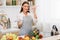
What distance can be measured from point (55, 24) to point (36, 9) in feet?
1.67

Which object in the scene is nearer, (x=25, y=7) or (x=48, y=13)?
(x=25, y=7)

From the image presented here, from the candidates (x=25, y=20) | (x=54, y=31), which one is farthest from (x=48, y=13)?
(x=25, y=20)

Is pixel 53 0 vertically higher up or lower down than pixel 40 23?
higher up

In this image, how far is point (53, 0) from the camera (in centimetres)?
274

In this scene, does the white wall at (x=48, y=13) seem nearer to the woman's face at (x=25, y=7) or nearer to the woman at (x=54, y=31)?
the woman at (x=54, y=31)

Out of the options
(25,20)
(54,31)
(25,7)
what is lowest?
(54,31)

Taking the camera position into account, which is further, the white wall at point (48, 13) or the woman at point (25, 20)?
the white wall at point (48, 13)

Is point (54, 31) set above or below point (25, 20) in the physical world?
below

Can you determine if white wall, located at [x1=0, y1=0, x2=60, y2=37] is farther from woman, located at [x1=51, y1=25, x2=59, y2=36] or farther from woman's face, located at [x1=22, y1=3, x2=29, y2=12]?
woman's face, located at [x1=22, y1=3, x2=29, y2=12]

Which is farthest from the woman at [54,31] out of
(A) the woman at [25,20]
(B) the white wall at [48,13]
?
(A) the woman at [25,20]

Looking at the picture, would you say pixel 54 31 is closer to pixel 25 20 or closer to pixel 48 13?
pixel 48 13

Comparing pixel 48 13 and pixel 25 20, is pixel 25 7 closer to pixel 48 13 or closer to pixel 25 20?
pixel 25 20

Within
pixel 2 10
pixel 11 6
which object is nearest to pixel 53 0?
pixel 11 6

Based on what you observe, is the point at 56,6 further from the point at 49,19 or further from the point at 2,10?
the point at 2,10
